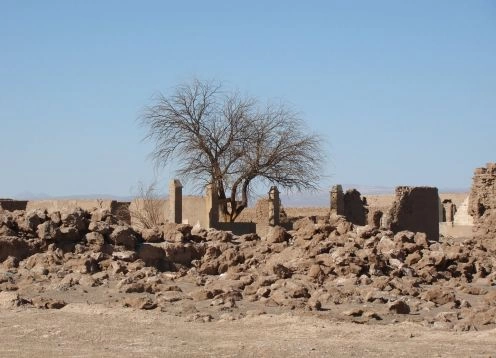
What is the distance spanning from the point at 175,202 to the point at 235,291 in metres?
16.6

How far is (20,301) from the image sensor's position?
46.5 ft

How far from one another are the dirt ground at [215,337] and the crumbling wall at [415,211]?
20.9 metres

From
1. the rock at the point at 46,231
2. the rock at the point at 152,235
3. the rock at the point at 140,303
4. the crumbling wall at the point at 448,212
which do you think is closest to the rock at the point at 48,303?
the rock at the point at 140,303

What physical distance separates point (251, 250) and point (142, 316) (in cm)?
583

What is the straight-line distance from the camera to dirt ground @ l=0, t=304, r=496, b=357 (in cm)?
1089

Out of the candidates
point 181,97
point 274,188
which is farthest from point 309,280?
point 181,97

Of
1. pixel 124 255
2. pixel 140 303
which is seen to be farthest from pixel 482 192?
pixel 140 303

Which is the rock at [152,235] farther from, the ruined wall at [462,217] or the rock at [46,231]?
the ruined wall at [462,217]

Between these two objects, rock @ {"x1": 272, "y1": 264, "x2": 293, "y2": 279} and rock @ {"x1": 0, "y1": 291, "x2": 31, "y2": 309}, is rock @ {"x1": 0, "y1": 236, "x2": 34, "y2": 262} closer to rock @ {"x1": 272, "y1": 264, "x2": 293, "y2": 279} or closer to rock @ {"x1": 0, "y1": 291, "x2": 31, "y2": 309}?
rock @ {"x1": 0, "y1": 291, "x2": 31, "y2": 309}

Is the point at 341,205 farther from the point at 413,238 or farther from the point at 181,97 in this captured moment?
the point at 413,238

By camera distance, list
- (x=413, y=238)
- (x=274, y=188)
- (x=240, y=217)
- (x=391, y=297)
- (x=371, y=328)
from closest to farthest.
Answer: (x=371, y=328), (x=391, y=297), (x=413, y=238), (x=274, y=188), (x=240, y=217)

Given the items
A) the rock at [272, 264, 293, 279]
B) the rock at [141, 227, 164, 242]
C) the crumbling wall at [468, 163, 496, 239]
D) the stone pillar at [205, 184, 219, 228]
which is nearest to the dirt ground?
the rock at [272, 264, 293, 279]

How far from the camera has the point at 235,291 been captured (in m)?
15.0

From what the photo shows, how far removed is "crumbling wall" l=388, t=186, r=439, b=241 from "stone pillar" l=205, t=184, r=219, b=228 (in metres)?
5.71
